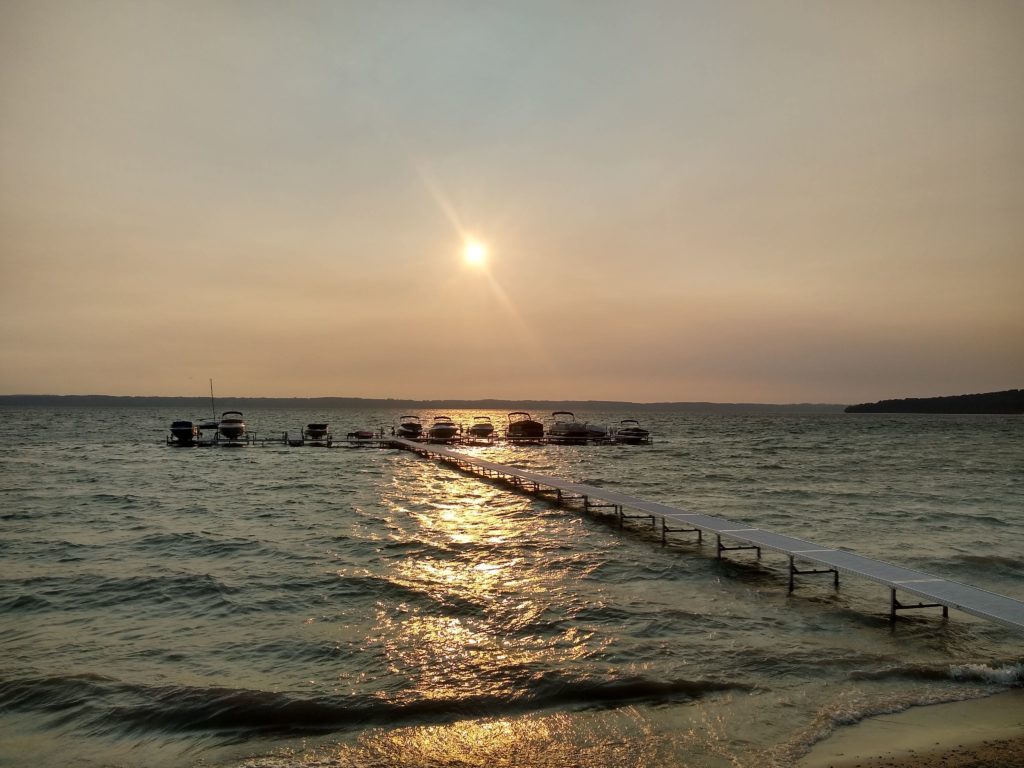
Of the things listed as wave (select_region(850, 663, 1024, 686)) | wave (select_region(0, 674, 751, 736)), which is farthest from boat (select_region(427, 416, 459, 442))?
wave (select_region(850, 663, 1024, 686))

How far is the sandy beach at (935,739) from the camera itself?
6.70m

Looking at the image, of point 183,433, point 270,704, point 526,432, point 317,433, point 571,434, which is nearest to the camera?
point 270,704

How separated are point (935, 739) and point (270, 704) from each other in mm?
7588

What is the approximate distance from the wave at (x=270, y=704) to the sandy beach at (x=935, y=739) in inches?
69.5

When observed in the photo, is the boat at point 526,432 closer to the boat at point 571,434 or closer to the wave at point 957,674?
the boat at point 571,434

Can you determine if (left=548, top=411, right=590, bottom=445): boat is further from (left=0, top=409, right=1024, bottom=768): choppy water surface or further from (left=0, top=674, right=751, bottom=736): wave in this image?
(left=0, top=674, right=751, bottom=736): wave

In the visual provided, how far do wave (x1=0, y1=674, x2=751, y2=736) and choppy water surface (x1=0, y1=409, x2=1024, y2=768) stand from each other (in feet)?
0.11

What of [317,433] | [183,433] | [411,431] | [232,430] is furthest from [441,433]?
[183,433]

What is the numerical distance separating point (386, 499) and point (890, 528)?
60.4 feet

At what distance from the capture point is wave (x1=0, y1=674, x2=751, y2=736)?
8.12m

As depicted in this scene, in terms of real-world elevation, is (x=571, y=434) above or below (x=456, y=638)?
above

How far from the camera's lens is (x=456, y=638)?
36.0 feet

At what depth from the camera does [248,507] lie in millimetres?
26344

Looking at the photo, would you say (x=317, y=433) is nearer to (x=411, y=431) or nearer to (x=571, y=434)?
(x=411, y=431)
